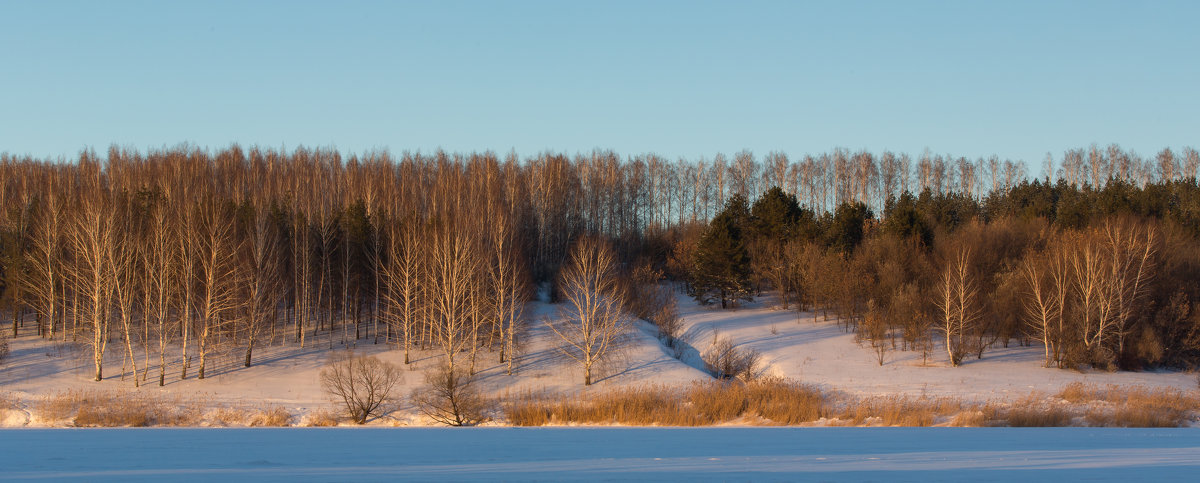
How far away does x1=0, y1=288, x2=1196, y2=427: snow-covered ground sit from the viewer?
29.2 metres

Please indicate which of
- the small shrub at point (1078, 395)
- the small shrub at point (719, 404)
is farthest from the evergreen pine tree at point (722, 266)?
the small shrub at point (719, 404)

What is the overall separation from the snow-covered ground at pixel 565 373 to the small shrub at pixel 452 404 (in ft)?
2.30

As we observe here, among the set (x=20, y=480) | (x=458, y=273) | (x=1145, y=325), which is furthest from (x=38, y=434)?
(x=1145, y=325)

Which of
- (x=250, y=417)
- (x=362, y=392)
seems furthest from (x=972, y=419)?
(x=250, y=417)

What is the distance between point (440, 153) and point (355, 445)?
64.8 metres

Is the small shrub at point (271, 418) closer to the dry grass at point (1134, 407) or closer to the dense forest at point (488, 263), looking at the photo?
the dense forest at point (488, 263)

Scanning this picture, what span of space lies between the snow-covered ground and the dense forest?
92 centimetres

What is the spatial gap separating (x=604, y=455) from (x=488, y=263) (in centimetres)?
2344

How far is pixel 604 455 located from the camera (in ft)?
42.0

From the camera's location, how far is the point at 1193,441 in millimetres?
15547

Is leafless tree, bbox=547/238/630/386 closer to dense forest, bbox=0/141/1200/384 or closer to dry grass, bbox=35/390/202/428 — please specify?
dense forest, bbox=0/141/1200/384

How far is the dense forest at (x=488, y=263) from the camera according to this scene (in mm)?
34312

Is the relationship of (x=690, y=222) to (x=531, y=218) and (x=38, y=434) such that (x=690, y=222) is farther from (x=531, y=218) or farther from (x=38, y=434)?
(x=38, y=434)

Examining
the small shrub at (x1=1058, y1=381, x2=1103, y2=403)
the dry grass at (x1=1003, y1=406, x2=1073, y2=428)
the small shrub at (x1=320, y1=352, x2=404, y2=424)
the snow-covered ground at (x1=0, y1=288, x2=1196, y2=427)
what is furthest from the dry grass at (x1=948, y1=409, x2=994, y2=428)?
the small shrub at (x1=320, y1=352, x2=404, y2=424)
